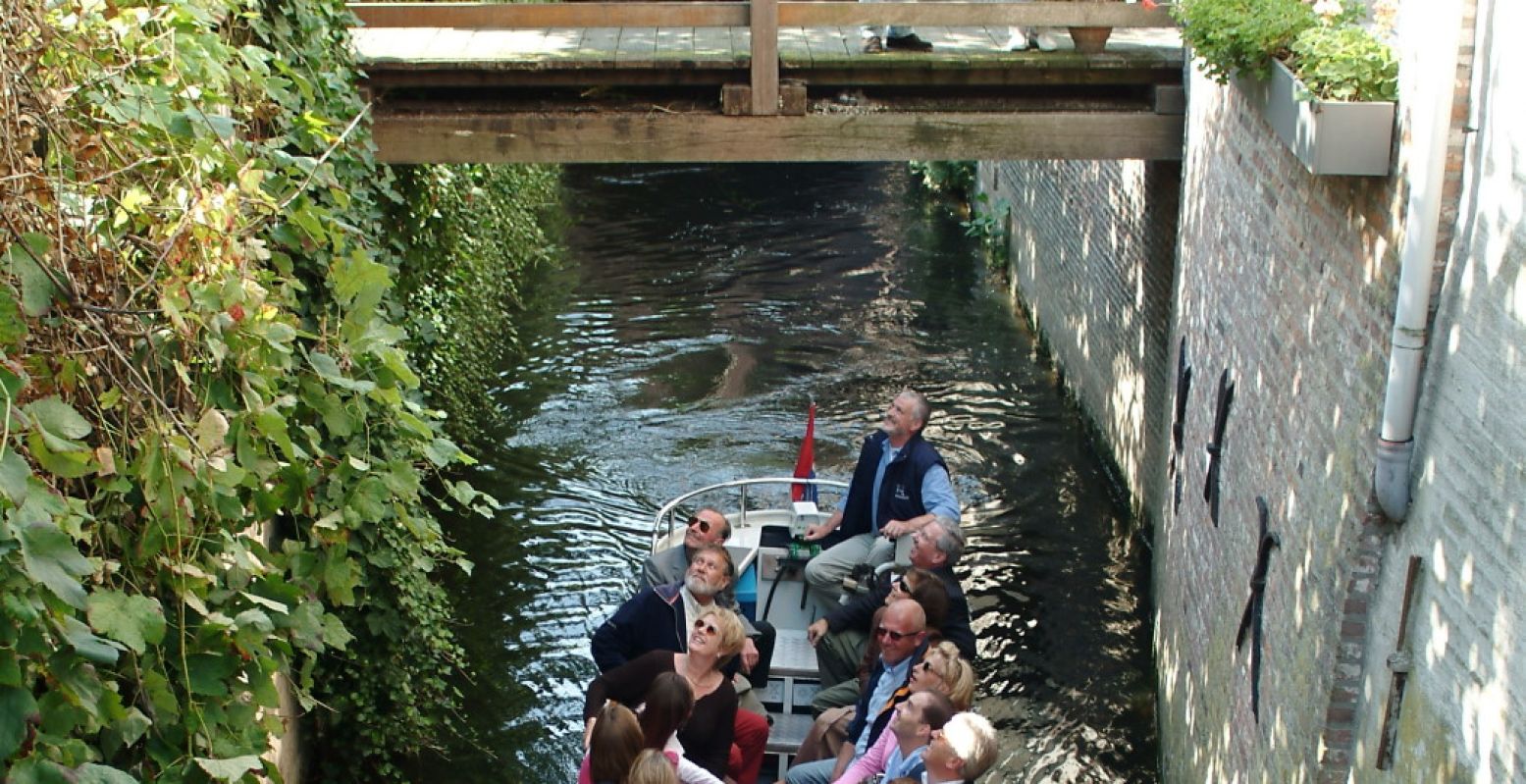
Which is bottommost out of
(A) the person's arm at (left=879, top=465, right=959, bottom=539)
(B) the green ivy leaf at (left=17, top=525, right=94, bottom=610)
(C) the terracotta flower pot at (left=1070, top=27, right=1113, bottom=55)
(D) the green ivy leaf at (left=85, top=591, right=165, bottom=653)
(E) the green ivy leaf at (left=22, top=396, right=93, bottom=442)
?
(A) the person's arm at (left=879, top=465, right=959, bottom=539)

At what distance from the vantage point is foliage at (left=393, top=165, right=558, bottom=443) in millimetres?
10328

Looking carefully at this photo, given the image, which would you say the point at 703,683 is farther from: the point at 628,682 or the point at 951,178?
the point at 951,178

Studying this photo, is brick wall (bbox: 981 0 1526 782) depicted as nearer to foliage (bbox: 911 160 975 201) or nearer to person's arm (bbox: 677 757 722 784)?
person's arm (bbox: 677 757 722 784)

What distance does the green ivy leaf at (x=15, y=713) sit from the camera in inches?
141

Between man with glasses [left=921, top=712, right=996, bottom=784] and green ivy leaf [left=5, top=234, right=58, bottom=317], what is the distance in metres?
3.29

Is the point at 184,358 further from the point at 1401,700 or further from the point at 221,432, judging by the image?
the point at 1401,700

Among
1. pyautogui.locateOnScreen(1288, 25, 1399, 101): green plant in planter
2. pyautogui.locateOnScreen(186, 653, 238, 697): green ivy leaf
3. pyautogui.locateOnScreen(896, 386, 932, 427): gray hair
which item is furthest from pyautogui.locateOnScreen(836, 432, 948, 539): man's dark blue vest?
pyautogui.locateOnScreen(186, 653, 238, 697): green ivy leaf

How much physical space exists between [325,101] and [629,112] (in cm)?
217

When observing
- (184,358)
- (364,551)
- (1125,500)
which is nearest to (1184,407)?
(1125,500)

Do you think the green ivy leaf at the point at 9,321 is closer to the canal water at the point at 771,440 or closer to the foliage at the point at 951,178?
the canal water at the point at 771,440

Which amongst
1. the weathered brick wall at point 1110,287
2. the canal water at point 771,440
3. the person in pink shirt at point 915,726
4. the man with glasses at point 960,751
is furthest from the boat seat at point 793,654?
the weathered brick wall at point 1110,287

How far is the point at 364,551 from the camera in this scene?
7.05 meters

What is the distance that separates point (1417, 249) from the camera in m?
4.70

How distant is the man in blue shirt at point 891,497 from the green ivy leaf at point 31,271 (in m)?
4.93
